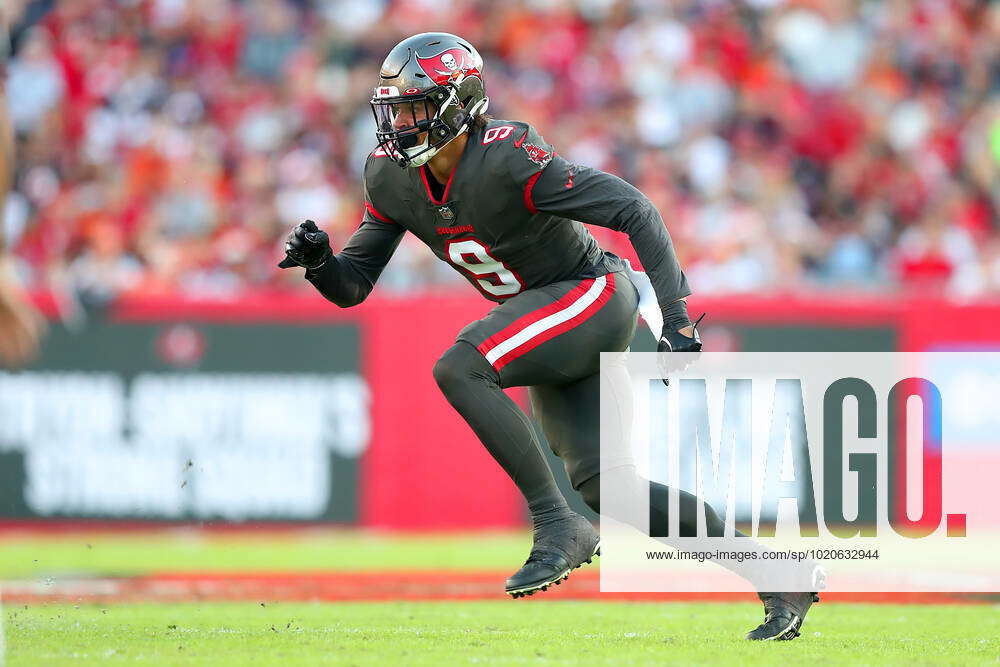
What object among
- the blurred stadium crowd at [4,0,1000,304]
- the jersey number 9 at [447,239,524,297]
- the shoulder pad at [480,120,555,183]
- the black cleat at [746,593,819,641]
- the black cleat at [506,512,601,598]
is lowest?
the black cleat at [746,593,819,641]

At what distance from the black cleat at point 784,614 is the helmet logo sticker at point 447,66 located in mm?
2349

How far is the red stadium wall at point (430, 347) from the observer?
1130cm

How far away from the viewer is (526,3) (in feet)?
50.0

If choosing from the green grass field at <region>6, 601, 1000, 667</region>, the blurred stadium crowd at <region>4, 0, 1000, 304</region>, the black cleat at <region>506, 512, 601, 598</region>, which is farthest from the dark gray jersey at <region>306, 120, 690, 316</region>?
the blurred stadium crowd at <region>4, 0, 1000, 304</region>

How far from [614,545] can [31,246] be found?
5542 mm

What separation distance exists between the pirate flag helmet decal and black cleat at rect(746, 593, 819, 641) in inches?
86.3

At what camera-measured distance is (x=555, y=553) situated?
559 centimetres

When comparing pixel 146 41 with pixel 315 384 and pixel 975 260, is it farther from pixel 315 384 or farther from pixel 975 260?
pixel 975 260

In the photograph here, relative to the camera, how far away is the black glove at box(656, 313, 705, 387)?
5668 mm

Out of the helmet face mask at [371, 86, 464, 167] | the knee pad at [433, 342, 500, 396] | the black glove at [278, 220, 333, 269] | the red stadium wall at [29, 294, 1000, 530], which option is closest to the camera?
the knee pad at [433, 342, 500, 396]

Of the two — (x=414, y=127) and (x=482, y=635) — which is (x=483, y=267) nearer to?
(x=414, y=127)

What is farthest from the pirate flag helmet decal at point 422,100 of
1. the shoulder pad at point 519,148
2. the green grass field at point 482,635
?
the green grass field at point 482,635

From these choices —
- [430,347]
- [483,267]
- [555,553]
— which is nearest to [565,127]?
[430,347]

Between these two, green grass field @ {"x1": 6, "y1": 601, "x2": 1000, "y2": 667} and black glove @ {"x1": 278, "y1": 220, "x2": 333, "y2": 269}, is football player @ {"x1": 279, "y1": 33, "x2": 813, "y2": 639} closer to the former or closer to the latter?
black glove @ {"x1": 278, "y1": 220, "x2": 333, "y2": 269}
